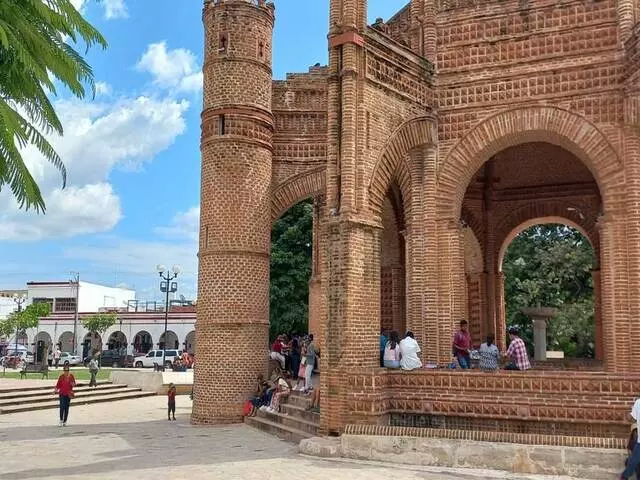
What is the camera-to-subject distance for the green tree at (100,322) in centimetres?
4972

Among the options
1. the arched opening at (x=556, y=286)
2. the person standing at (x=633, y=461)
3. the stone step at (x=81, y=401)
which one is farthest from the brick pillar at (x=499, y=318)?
the stone step at (x=81, y=401)

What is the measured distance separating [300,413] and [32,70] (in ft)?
25.4

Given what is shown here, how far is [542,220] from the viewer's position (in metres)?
19.1

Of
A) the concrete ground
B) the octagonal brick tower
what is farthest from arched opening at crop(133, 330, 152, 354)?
the octagonal brick tower

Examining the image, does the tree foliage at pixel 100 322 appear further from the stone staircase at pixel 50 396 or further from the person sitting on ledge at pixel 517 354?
the person sitting on ledge at pixel 517 354

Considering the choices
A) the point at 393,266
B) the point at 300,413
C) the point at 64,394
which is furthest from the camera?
the point at 393,266

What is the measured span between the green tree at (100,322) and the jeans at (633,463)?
45.8 metres

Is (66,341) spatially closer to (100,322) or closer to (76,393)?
(100,322)

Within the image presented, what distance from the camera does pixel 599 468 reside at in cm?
856

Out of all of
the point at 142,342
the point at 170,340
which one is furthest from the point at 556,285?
the point at 142,342

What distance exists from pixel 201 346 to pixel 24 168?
7.68 m

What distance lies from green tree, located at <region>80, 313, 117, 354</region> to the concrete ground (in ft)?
112

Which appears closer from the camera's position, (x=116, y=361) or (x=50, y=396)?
(x=50, y=396)

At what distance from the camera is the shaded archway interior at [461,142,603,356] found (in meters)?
18.2
